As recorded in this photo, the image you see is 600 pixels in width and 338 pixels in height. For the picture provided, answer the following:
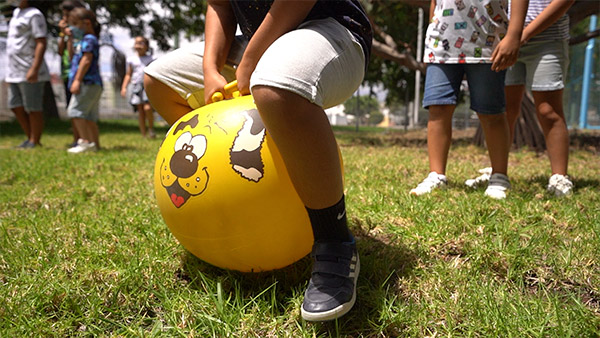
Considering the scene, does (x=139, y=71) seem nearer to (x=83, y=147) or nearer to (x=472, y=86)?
(x=83, y=147)

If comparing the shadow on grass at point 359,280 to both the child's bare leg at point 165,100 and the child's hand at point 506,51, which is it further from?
the child's hand at point 506,51

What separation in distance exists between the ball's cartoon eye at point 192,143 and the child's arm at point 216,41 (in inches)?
9.8

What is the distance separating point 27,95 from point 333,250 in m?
6.15

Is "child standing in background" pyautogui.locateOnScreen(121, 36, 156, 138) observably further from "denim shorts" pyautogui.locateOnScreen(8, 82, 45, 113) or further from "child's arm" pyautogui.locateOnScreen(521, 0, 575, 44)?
"child's arm" pyautogui.locateOnScreen(521, 0, 575, 44)

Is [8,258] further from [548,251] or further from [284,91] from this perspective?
[548,251]

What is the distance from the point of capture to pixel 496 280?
174 cm

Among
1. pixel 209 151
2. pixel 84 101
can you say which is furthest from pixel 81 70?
pixel 209 151

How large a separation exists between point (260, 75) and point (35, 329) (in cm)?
110

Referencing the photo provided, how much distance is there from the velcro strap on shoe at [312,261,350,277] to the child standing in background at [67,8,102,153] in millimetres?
5207

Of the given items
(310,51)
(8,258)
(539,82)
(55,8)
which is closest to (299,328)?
(310,51)

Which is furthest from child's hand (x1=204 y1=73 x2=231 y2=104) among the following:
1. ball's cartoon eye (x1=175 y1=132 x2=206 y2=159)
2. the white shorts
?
the white shorts

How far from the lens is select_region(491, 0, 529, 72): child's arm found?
2.61 meters

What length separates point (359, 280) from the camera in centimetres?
178

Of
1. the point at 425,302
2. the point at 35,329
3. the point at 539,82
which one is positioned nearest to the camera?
the point at 35,329
